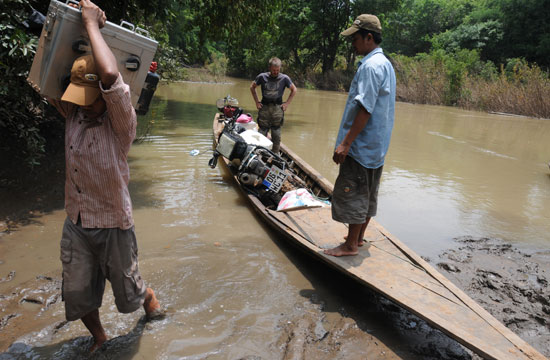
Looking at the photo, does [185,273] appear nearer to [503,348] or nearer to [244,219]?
[244,219]

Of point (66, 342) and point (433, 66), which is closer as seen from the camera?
point (66, 342)

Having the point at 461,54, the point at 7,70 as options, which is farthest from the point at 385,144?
the point at 461,54

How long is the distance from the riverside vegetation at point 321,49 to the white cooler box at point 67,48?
6.85 feet

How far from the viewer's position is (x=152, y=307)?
2760 mm

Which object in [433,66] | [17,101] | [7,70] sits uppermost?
[433,66]

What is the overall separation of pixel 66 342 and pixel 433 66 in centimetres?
2195

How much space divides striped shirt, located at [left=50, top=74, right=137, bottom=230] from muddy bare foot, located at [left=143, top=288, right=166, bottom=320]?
2.67 ft

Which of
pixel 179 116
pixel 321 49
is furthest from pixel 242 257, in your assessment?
pixel 321 49

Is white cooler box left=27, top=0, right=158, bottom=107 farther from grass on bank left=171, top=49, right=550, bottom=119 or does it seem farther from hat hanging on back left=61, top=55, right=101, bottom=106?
grass on bank left=171, top=49, right=550, bottom=119

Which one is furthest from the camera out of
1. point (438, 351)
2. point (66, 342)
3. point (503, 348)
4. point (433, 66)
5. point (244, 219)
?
point (433, 66)

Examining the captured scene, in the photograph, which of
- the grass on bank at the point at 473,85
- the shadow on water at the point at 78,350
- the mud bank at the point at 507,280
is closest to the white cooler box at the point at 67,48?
the shadow on water at the point at 78,350

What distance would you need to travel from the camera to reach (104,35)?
2.01 m

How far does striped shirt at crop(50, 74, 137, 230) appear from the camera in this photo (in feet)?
6.49

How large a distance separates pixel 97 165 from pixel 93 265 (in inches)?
22.2
